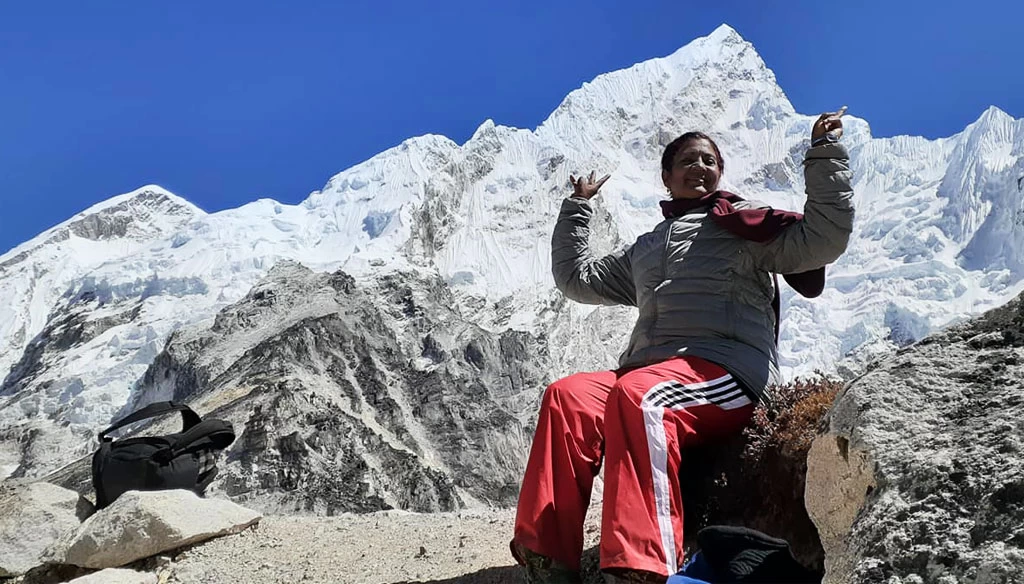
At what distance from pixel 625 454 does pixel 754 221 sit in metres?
1.19

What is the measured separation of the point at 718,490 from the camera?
377cm

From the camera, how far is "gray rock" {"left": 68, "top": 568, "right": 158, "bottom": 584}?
16.8 ft

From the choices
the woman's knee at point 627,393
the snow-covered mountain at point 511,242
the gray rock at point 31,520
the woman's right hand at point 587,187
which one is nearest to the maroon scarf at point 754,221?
the woman's right hand at point 587,187

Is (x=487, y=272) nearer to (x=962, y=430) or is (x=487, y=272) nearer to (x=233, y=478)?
(x=233, y=478)

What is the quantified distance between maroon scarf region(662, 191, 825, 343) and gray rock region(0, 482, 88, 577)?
4.36 m

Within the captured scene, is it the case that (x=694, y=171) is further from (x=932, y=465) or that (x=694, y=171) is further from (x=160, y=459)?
(x=160, y=459)

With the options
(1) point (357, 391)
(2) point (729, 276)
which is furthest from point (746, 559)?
(1) point (357, 391)

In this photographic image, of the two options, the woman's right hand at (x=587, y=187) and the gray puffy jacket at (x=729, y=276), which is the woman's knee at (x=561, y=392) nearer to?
the gray puffy jacket at (x=729, y=276)

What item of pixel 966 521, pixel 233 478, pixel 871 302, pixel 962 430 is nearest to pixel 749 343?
pixel 962 430

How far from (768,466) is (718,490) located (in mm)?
234

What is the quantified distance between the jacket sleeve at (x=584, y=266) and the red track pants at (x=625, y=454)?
0.69 meters

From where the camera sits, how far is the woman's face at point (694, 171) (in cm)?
427

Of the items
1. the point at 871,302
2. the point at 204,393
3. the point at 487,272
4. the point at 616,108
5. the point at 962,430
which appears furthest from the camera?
the point at 616,108

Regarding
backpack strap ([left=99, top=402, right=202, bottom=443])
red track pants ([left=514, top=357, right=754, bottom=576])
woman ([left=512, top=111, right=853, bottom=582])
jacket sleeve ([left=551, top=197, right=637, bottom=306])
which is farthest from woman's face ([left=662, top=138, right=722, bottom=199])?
backpack strap ([left=99, top=402, right=202, bottom=443])
